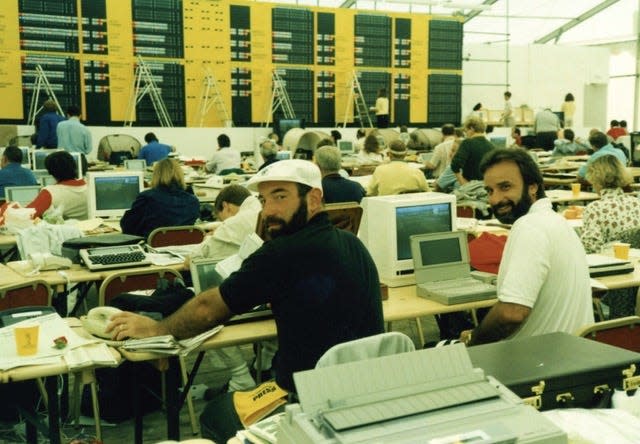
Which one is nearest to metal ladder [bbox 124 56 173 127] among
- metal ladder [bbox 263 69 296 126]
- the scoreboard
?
the scoreboard

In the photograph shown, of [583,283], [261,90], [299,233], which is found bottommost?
[583,283]

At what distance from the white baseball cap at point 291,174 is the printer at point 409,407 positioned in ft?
4.08

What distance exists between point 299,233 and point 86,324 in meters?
1.06

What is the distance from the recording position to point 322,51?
15.9 m

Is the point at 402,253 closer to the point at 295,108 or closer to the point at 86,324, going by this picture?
the point at 86,324

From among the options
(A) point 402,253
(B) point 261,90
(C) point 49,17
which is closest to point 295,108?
(B) point 261,90

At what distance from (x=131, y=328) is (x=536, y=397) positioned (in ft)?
5.63

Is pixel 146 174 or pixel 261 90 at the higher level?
pixel 261 90

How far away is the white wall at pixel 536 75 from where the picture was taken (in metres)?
19.5

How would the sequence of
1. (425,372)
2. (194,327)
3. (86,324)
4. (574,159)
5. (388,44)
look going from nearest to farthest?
(425,372) < (194,327) < (86,324) < (574,159) < (388,44)

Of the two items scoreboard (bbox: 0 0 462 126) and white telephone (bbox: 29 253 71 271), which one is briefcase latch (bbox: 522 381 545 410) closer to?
white telephone (bbox: 29 253 71 271)

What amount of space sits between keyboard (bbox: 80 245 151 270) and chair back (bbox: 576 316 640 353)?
2.80 metres

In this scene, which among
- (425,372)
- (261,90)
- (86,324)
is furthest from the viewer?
(261,90)

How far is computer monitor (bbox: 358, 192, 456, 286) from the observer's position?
4.10m
